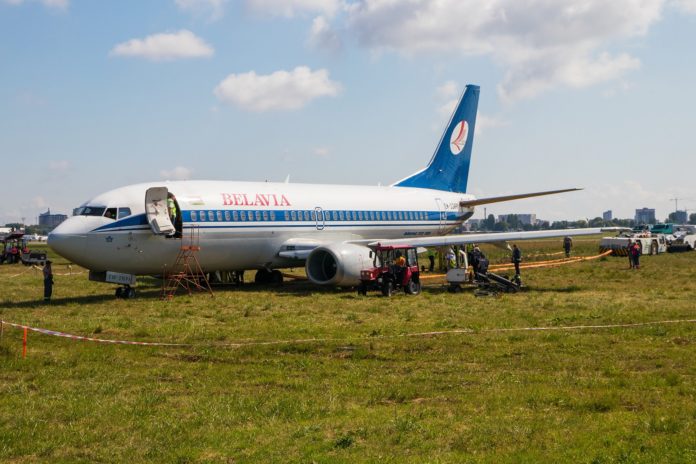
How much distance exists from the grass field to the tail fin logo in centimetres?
1994

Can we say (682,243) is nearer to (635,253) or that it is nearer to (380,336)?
(635,253)

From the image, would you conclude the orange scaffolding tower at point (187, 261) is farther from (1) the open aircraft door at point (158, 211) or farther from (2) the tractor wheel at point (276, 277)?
(2) the tractor wheel at point (276, 277)

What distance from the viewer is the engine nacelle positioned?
27.8 meters

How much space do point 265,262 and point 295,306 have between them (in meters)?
6.51

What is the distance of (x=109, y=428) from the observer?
9.75m

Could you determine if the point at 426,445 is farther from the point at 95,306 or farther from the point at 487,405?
the point at 95,306

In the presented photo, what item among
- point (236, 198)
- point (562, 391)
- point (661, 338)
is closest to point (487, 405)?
point (562, 391)

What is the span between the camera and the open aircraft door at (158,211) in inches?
1007

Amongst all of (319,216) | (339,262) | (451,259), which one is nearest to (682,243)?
(451,259)

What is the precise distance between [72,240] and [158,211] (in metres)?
3.25

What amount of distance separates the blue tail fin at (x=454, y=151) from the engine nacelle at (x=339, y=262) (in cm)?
1214

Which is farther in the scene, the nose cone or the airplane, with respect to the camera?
the airplane

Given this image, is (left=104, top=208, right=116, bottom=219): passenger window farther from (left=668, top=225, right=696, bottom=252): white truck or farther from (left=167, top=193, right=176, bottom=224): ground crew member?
(left=668, top=225, right=696, bottom=252): white truck

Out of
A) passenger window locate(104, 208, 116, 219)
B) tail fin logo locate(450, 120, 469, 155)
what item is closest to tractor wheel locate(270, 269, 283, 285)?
passenger window locate(104, 208, 116, 219)
